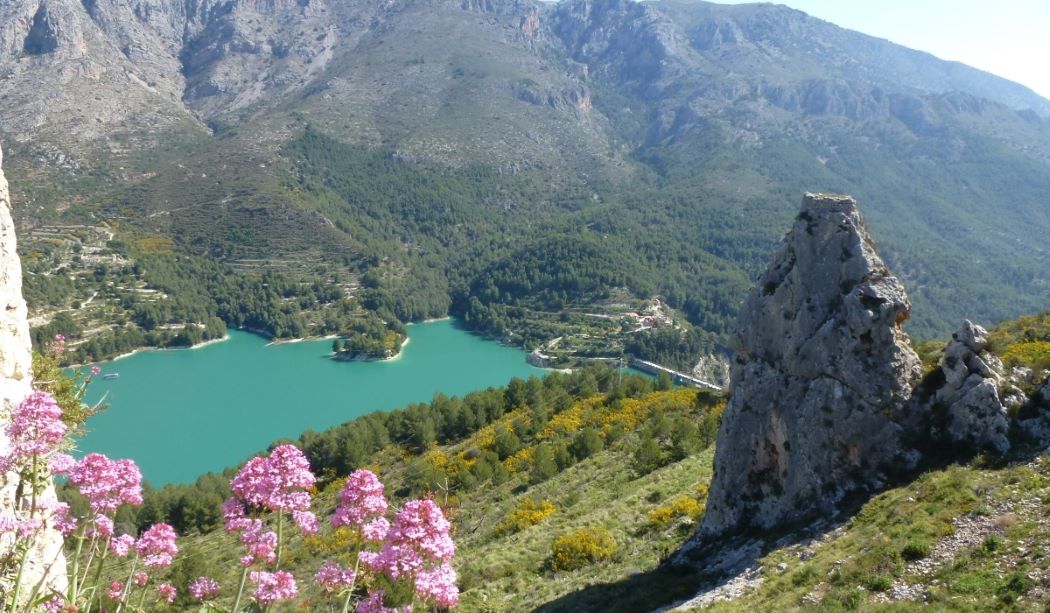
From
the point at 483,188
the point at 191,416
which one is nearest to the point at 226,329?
the point at 191,416

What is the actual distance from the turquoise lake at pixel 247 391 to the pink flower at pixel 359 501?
52.3m

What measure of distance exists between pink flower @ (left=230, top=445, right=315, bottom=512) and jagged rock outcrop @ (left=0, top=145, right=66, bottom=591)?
179 cm

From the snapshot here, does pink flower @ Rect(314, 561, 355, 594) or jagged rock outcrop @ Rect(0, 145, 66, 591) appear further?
jagged rock outcrop @ Rect(0, 145, 66, 591)

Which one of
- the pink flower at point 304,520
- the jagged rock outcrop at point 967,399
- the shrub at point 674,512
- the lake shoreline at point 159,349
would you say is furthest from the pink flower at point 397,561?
the lake shoreline at point 159,349

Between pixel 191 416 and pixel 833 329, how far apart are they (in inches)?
2684

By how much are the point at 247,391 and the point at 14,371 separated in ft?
243

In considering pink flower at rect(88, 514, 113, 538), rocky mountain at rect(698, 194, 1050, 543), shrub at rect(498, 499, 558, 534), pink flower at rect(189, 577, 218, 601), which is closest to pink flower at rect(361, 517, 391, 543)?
pink flower at rect(189, 577, 218, 601)

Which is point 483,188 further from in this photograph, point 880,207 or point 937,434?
point 937,434

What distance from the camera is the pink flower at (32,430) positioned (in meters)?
4.15

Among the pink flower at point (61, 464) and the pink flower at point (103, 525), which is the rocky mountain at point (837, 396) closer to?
the pink flower at point (103, 525)

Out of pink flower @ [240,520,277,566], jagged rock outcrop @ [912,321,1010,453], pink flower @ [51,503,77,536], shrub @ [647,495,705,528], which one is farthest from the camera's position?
shrub @ [647,495,705,528]

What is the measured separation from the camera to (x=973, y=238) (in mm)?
158500

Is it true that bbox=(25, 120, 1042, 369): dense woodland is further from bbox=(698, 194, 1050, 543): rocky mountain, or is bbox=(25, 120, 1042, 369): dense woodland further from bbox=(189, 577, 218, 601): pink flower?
bbox=(189, 577, 218, 601): pink flower

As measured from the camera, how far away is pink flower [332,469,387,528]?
4520 mm
